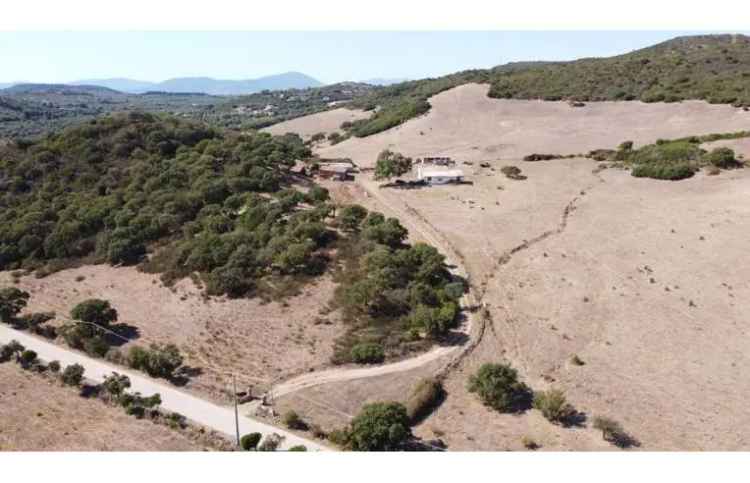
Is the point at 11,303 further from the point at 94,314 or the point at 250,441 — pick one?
the point at 250,441

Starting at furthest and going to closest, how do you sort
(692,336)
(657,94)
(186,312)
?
(657,94)
(186,312)
(692,336)

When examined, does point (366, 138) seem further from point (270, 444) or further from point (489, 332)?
point (270, 444)

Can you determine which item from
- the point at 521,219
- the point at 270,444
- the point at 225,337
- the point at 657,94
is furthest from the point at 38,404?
the point at 657,94

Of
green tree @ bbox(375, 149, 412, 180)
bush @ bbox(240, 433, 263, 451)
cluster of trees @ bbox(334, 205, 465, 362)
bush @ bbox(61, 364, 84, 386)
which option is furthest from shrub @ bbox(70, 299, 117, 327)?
green tree @ bbox(375, 149, 412, 180)

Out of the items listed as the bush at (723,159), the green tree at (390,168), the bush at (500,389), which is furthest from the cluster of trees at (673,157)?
the bush at (500,389)

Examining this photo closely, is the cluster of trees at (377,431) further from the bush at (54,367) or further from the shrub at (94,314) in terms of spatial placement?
the shrub at (94,314)

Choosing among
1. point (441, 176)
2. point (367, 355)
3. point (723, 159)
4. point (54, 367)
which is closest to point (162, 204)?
point (54, 367)
